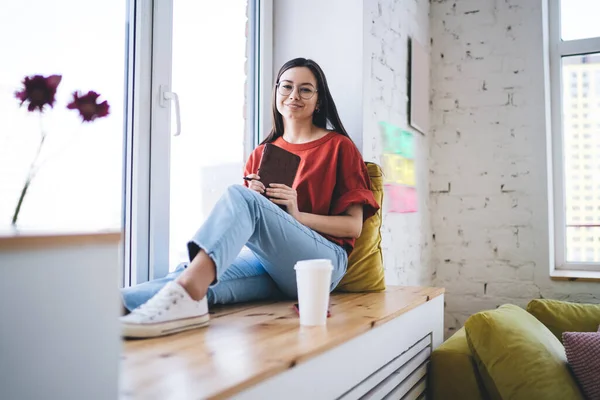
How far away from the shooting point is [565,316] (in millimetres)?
1996

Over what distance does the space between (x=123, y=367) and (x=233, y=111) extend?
149cm

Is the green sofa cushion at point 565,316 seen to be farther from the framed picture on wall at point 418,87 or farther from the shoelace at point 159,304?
the shoelace at point 159,304

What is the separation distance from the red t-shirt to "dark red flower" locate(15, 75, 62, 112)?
951 millimetres

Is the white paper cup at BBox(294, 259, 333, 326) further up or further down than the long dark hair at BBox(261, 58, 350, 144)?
further down

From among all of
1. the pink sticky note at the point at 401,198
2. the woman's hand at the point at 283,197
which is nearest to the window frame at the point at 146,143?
the woman's hand at the point at 283,197

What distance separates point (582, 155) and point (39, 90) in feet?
9.11

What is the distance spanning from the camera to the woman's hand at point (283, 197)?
1.62 meters

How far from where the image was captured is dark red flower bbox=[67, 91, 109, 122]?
1196mm

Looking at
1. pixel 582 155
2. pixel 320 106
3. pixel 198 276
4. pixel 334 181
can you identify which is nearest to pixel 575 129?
pixel 582 155

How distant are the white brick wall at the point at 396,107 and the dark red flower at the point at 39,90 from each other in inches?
55.5

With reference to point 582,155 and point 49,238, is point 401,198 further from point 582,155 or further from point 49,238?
point 49,238

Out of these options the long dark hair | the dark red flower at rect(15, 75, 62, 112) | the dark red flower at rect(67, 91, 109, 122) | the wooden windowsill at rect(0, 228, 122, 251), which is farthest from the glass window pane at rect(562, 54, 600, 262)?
the wooden windowsill at rect(0, 228, 122, 251)

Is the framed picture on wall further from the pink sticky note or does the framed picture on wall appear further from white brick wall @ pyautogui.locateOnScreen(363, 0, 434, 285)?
the pink sticky note

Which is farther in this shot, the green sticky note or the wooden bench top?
the green sticky note
